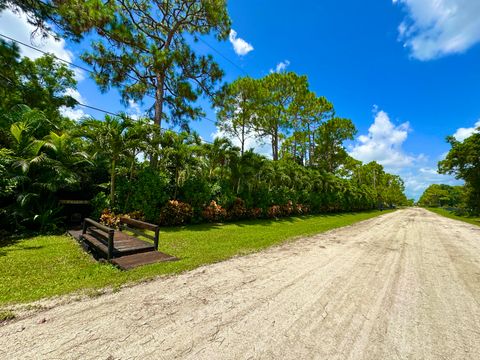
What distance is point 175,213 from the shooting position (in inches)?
390

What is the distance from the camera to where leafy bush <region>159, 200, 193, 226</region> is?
968 centimetres

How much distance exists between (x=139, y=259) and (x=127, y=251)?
47 centimetres

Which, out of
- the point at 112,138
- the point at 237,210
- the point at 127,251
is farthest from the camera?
the point at 237,210

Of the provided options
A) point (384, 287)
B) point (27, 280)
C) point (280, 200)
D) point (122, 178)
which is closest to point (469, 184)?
point (280, 200)

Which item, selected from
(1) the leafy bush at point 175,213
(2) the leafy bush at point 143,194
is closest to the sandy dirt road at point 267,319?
(2) the leafy bush at point 143,194

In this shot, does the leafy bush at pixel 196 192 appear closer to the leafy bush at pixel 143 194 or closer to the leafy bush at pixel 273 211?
Result: the leafy bush at pixel 143 194

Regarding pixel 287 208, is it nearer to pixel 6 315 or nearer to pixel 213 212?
pixel 213 212

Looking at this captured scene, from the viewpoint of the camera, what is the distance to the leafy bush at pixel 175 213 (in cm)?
968

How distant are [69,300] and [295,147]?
97.0ft

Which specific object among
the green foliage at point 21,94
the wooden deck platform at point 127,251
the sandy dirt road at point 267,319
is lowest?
the sandy dirt road at point 267,319

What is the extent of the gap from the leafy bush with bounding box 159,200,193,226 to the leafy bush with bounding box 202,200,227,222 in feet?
3.21

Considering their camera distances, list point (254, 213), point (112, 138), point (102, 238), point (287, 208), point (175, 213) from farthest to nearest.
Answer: point (287, 208), point (254, 213), point (175, 213), point (112, 138), point (102, 238)

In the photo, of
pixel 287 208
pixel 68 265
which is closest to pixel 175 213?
pixel 68 265

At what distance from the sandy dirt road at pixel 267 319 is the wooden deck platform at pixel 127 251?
1136mm
